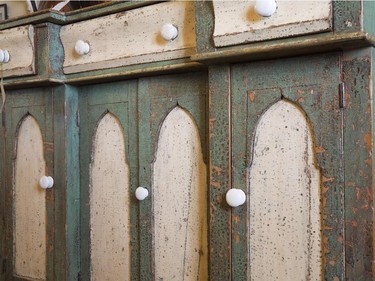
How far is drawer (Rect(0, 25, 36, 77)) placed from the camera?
1645 millimetres

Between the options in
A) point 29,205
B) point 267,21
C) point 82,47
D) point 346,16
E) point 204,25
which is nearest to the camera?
point 346,16

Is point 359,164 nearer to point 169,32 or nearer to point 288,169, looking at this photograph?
point 288,169

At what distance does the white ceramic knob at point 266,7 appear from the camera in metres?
1.09

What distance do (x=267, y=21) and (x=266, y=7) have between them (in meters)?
0.04

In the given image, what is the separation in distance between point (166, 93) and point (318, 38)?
0.57 meters

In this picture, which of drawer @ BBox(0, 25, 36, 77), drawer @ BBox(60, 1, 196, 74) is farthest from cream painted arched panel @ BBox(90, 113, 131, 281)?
drawer @ BBox(0, 25, 36, 77)

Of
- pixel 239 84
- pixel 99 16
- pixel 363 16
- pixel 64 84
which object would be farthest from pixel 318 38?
pixel 64 84

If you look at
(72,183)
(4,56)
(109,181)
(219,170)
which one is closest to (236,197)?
(219,170)

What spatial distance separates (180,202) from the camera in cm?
143

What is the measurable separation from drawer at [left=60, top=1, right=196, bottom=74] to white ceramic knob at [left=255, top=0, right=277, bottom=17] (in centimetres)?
28

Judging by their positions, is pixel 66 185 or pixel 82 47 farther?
pixel 66 185

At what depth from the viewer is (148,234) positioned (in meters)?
1.49

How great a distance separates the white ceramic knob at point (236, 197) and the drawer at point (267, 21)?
0.40m

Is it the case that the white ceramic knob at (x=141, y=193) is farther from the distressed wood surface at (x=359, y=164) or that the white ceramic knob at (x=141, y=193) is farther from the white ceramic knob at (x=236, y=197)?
the distressed wood surface at (x=359, y=164)
